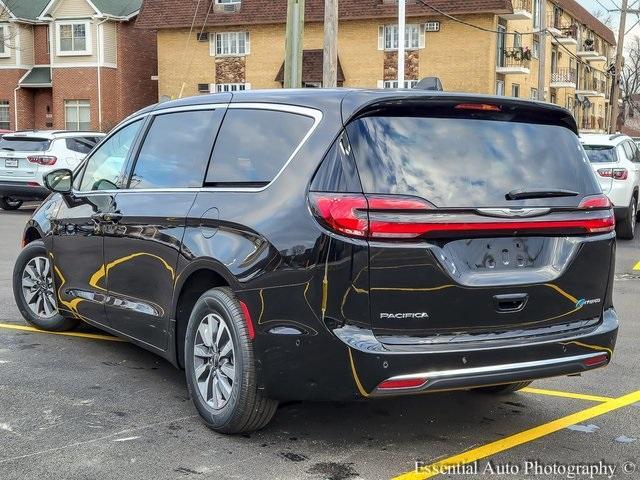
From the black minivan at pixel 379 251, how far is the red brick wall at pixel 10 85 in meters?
41.2

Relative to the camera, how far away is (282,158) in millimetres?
4504

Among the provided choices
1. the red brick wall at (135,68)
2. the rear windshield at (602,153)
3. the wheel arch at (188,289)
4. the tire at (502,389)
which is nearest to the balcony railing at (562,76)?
the red brick wall at (135,68)

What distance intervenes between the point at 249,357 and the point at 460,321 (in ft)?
3.45

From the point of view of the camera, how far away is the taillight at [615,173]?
14391mm

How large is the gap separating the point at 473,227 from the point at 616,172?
11.1 m

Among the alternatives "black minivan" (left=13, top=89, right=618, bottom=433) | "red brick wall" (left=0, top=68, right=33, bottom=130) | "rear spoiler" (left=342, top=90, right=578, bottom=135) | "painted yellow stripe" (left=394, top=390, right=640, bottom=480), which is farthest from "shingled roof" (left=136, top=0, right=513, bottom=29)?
"black minivan" (left=13, top=89, right=618, bottom=433)

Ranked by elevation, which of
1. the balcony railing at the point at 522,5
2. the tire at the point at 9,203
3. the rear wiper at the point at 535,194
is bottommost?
the tire at the point at 9,203

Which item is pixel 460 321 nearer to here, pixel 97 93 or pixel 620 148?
pixel 620 148

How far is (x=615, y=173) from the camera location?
14438mm

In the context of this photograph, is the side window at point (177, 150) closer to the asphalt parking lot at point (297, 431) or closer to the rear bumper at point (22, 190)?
the asphalt parking lot at point (297, 431)

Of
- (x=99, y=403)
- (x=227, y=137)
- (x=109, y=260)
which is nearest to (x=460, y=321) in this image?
(x=227, y=137)

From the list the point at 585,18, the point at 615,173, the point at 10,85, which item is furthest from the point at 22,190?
the point at 585,18

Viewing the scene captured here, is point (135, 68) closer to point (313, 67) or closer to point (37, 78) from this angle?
point (37, 78)

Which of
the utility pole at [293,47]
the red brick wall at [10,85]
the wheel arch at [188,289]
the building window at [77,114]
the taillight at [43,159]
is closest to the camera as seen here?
the wheel arch at [188,289]
